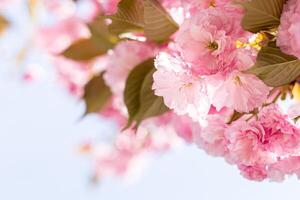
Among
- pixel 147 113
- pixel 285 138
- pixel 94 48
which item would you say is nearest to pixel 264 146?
pixel 285 138

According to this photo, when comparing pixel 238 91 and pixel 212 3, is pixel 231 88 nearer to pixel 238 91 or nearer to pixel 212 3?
pixel 238 91

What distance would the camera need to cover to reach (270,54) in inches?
30.9

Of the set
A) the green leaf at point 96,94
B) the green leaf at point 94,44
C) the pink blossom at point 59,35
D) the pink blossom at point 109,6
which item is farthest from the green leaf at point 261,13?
the pink blossom at point 59,35

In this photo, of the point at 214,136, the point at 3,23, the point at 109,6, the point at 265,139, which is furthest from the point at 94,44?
the point at 3,23

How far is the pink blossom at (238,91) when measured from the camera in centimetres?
78

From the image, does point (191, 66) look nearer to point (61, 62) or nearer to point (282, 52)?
point (282, 52)

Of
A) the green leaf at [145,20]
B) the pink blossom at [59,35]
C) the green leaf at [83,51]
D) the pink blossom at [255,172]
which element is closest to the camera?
the pink blossom at [255,172]

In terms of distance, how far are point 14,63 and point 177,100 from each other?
1533mm

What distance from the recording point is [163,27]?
1.04m

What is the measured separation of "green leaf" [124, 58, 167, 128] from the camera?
107 centimetres

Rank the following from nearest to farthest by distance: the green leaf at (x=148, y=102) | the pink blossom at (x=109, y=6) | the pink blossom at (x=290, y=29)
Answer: the pink blossom at (x=290, y=29) → the green leaf at (x=148, y=102) → the pink blossom at (x=109, y=6)

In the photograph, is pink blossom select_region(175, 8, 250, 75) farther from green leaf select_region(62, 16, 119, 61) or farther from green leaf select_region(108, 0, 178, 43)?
green leaf select_region(62, 16, 119, 61)

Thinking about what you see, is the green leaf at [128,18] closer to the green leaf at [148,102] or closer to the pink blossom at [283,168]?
the green leaf at [148,102]

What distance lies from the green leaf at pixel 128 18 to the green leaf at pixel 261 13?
211 mm
